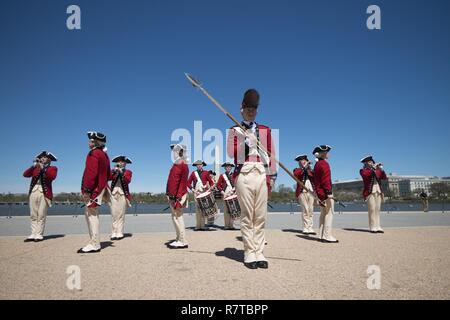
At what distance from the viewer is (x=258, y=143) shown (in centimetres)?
495

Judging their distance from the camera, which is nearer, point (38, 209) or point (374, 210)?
point (38, 209)

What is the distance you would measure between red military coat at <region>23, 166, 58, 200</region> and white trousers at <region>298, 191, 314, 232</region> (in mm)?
8376

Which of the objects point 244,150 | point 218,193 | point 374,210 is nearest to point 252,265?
point 244,150

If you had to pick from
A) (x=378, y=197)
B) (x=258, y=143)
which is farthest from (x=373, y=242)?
(x=258, y=143)

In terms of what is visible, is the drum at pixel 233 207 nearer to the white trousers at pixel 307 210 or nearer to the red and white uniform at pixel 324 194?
the white trousers at pixel 307 210

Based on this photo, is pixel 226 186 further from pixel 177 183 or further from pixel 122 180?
pixel 177 183

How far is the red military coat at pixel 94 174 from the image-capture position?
6281mm

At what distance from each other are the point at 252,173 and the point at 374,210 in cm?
700

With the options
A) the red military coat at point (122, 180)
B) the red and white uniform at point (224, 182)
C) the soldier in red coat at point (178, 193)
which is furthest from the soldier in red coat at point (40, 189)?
the red and white uniform at point (224, 182)

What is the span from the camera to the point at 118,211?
8.87m

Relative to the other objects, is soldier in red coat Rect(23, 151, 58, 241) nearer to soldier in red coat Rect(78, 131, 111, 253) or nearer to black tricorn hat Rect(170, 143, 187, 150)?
soldier in red coat Rect(78, 131, 111, 253)

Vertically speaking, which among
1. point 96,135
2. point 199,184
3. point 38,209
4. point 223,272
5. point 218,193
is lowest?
point 223,272

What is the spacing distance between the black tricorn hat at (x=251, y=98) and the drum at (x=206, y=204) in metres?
5.53
